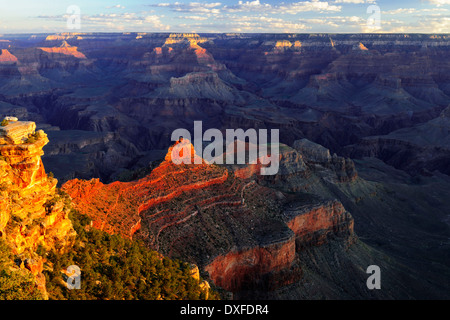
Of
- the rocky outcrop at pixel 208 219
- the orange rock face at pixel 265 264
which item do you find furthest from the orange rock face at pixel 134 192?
the orange rock face at pixel 265 264

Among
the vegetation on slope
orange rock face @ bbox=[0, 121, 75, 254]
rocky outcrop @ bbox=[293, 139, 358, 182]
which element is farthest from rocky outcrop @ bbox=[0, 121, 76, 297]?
rocky outcrop @ bbox=[293, 139, 358, 182]

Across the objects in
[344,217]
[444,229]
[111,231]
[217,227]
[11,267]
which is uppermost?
[11,267]

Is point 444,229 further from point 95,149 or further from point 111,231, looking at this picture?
point 95,149

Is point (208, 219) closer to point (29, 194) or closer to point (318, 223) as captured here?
point (318, 223)

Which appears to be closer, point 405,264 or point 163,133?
point 405,264

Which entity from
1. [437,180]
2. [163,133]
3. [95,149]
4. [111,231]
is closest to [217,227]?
[111,231]

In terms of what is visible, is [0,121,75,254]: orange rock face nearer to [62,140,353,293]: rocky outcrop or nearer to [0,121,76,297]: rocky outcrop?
[0,121,76,297]: rocky outcrop

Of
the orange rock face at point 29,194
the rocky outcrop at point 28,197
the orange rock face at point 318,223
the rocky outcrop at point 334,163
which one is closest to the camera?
the rocky outcrop at point 28,197

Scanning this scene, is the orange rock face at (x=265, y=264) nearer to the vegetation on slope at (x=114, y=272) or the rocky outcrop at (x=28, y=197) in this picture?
the vegetation on slope at (x=114, y=272)
